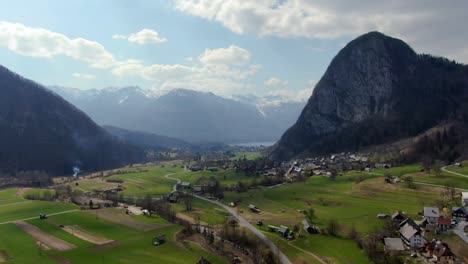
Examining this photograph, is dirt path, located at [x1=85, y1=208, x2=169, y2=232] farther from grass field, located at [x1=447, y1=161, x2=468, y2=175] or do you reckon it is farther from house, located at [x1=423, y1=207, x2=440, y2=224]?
grass field, located at [x1=447, y1=161, x2=468, y2=175]

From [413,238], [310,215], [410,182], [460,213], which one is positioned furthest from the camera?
[410,182]

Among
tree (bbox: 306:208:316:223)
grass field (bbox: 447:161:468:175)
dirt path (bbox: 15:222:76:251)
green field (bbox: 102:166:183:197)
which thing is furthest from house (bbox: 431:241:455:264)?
green field (bbox: 102:166:183:197)

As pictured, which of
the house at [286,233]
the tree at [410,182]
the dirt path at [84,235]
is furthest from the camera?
the tree at [410,182]

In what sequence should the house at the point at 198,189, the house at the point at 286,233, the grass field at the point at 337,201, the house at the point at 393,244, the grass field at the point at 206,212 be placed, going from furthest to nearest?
the house at the point at 198,189
the grass field at the point at 206,212
the grass field at the point at 337,201
the house at the point at 286,233
the house at the point at 393,244

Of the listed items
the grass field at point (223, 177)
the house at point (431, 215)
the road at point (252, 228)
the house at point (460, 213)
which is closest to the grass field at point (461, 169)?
the house at point (460, 213)

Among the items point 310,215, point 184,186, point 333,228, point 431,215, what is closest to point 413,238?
point 431,215

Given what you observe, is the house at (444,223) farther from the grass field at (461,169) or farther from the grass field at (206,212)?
the grass field at (461,169)

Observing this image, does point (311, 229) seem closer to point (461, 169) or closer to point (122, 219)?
point (122, 219)
